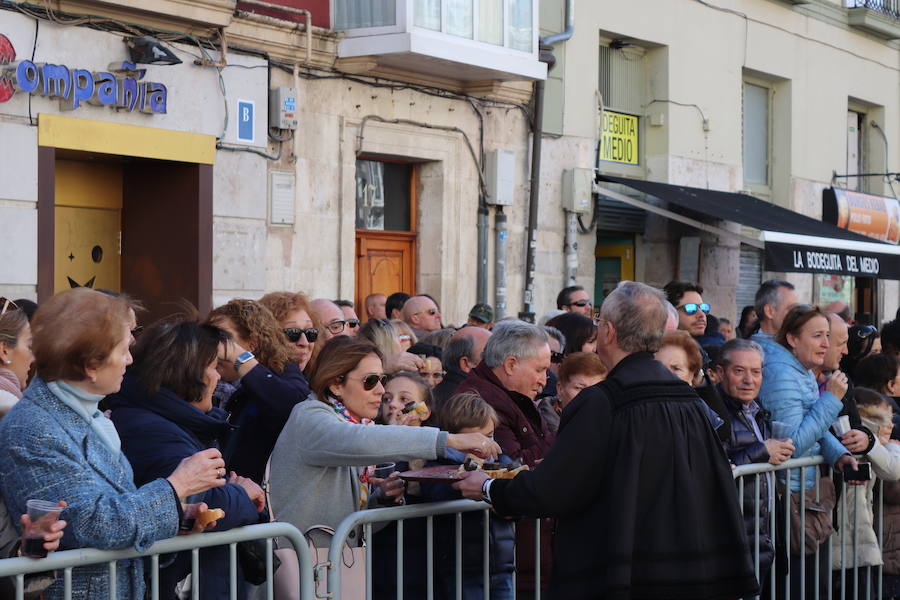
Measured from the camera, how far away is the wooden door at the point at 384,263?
1366 centimetres

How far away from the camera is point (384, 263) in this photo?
551 inches

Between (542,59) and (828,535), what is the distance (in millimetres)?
8926

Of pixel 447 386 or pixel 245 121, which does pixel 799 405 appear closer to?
pixel 447 386

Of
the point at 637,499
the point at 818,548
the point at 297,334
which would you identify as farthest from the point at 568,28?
the point at 637,499

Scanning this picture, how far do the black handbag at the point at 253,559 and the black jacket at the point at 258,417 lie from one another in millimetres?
924

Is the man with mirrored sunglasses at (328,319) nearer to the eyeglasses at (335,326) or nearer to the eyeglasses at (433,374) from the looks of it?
the eyeglasses at (335,326)

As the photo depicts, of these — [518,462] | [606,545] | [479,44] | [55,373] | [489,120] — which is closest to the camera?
[55,373]

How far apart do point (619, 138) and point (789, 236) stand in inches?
100

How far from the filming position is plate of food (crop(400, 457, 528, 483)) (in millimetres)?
4577

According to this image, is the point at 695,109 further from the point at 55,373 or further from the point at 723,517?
the point at 55,373

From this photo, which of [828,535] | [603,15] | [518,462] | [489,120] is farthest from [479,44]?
[518,462]

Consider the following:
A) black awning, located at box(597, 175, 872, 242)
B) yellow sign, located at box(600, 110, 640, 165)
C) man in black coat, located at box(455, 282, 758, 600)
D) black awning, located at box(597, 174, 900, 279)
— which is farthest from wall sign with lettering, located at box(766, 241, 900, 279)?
man in black coat, located at box(455, 282, 758, 600)

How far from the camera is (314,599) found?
14.4 ft

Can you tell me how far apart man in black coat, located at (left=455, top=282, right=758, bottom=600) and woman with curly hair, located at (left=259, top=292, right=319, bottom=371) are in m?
2.24
